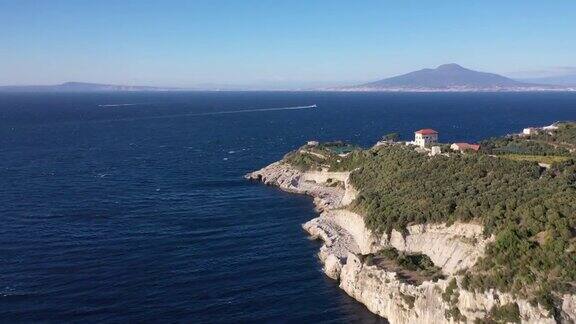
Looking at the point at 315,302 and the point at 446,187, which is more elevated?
the point at 446,187

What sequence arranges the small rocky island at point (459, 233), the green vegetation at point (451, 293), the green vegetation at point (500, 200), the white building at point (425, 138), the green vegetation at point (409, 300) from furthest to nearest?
the white building at point (425, 138) → the green vegetation at point (409, 300) → the green vegetation at point (451, 293) → the green vegetation at point (500, 200) → the small rocky island at point (459, 233)

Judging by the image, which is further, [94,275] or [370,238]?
[370,238]

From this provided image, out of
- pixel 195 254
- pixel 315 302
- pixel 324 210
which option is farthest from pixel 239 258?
pixel 324 210

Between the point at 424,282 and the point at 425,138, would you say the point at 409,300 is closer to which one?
the point at 424,282

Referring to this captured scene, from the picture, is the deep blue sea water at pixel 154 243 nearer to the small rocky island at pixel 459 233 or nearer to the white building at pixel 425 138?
the small rocky island at pixel 459 233

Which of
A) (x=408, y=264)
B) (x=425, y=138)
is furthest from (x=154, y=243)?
(x=425, y=138)

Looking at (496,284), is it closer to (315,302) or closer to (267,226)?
(315,302)

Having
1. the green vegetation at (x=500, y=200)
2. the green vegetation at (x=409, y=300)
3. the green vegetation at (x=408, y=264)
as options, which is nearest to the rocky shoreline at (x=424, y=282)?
the green vegetation at (x=409, y=300)
